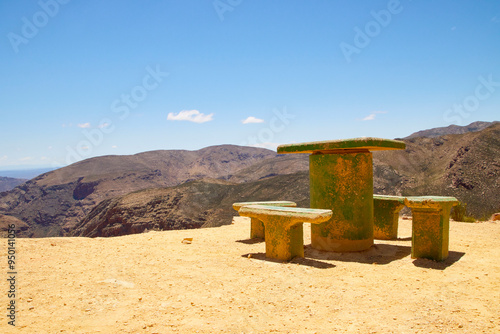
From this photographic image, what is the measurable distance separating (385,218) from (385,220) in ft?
0.14

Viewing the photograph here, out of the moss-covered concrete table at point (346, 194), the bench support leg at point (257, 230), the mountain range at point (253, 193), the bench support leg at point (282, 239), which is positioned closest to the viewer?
the bench support leg at point (282, 239)

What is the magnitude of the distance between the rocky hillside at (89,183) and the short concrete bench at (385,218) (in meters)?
32.0

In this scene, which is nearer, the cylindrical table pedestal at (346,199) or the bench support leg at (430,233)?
the bench support leg at (430,233)

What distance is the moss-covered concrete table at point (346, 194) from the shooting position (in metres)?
5.85

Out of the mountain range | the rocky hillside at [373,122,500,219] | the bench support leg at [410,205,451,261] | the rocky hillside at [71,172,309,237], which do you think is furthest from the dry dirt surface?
the rocky hillside at [71,172,309,237]

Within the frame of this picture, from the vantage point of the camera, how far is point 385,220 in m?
7.27

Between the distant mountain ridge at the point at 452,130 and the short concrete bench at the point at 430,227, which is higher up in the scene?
the distant mountain ridge at the point at 452,130

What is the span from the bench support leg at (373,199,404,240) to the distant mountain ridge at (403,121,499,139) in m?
63.4

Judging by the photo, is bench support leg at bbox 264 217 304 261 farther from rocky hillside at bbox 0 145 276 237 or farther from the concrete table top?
rocky hillside at bbox 0 145 276 237

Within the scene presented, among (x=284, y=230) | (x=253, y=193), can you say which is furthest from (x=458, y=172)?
(x=284, y=230)

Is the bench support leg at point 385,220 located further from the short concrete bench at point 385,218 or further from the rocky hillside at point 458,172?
the rocky hillside at point 458,172

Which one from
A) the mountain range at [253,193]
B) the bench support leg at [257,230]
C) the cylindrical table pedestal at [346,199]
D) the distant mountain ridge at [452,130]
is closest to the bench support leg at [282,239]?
the cylindrical table pedestal at [346,199]

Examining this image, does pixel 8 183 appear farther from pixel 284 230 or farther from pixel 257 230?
pixel 284 230

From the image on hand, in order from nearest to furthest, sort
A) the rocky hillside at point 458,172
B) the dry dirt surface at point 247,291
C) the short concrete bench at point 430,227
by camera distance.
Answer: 1. the dry dirt surface at point 247,291
2. the short concrete bench at point 430,227
3. the rocky hillside at point 458,172
